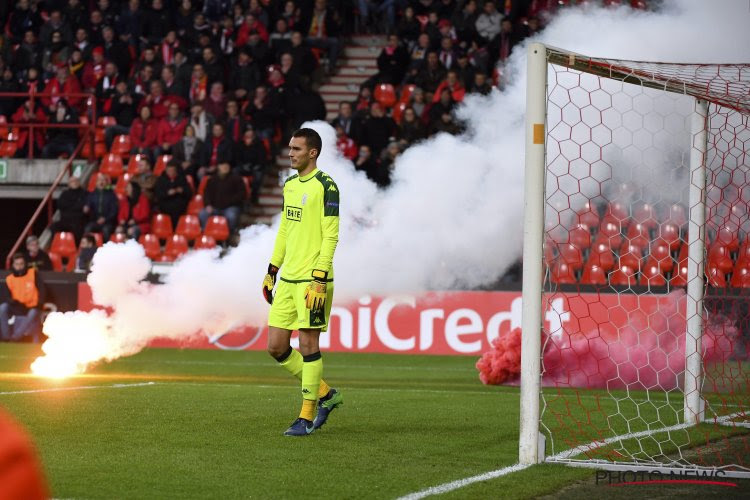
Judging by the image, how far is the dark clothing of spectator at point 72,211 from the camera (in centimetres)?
1997

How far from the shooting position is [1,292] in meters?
17.8

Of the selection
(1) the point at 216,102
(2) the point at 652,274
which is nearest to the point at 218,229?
(1) the point at 216,102

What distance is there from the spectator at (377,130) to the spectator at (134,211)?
4073 millimetres

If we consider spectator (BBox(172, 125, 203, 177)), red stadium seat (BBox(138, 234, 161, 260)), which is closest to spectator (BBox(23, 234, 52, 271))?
red stadium seat (BBox(138, 234, 161, 260))

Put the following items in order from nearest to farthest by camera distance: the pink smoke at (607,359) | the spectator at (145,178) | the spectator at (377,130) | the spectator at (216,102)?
the pink smoke at (607,359)
the spectator at (377,130)
the spectator at (145,178)
the spectator at (216,102)

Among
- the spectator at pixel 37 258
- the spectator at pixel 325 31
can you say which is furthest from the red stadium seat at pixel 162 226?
the spectator at pixel 325 31

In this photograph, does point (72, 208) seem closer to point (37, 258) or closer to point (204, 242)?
point (37, 258)

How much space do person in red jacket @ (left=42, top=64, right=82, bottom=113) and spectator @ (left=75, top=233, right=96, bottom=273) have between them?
16.4 feet

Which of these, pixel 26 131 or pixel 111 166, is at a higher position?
pixel 26 131

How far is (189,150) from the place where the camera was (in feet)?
66.6

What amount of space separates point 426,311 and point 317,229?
28.0 feet

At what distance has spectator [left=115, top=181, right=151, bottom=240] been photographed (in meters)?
19.4

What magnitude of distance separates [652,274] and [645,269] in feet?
0.54

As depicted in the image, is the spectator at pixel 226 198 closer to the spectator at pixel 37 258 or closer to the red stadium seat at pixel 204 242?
the red stadium seat at pixel 204 242
